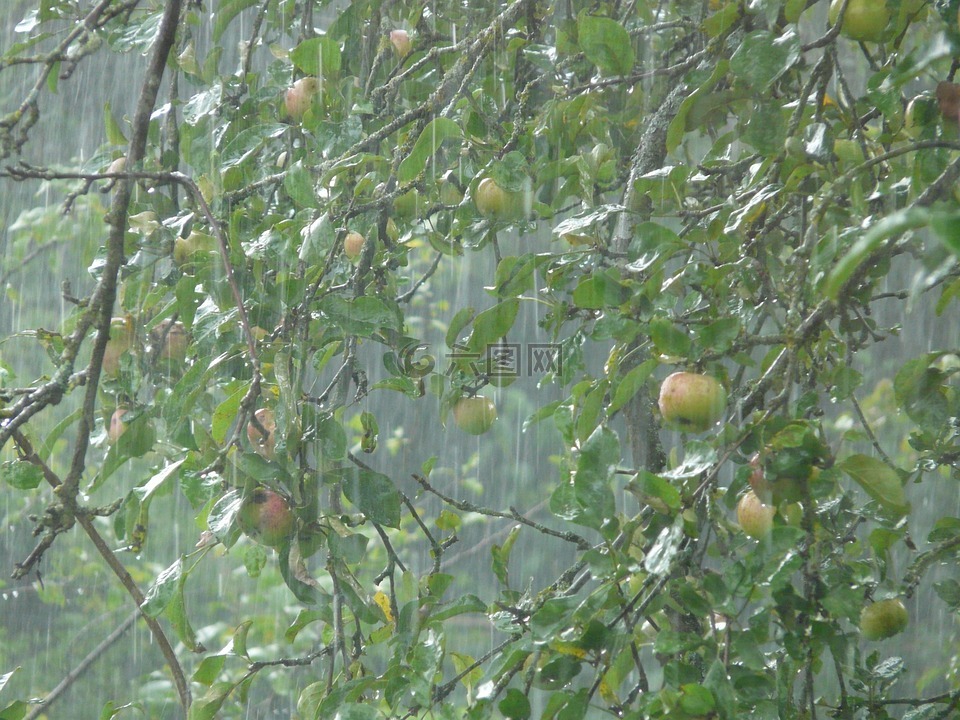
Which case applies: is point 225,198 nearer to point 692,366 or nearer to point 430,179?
→ point 430,179

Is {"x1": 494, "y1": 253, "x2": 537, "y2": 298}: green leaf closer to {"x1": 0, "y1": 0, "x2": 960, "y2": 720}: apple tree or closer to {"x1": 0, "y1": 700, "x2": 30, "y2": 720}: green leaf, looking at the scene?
{"x1": 0, "y1": 0, "x2": 960, "y2": 720}: apple tree

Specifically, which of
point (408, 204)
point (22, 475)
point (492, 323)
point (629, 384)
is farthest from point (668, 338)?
point (22, 475)

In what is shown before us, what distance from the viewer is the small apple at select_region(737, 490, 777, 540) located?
0.74 m

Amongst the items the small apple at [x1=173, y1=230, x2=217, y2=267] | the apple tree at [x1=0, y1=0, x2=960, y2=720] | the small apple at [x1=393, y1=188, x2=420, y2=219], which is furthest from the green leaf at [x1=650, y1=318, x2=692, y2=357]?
the small apple at [x1=173, y1=230, x2=217, y2=267]

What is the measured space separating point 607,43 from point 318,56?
0.23 metres

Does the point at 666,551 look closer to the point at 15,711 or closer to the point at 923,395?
the point at 923,395

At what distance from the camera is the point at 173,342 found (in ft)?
3.36

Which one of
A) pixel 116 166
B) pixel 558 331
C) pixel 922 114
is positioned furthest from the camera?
pixel 116 166

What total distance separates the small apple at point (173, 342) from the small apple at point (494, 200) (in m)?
0.35

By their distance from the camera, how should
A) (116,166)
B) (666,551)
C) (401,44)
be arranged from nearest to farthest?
(666,551)
(116,166)
(401,44)

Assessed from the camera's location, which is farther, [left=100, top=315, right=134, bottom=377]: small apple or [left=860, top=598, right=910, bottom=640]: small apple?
[left=100, top=315, right=134, bottom=377]: small apple

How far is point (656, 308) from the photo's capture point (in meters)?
0.61

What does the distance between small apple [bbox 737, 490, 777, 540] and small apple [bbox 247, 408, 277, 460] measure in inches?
14.1

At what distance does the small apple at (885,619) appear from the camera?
2.39 ft
